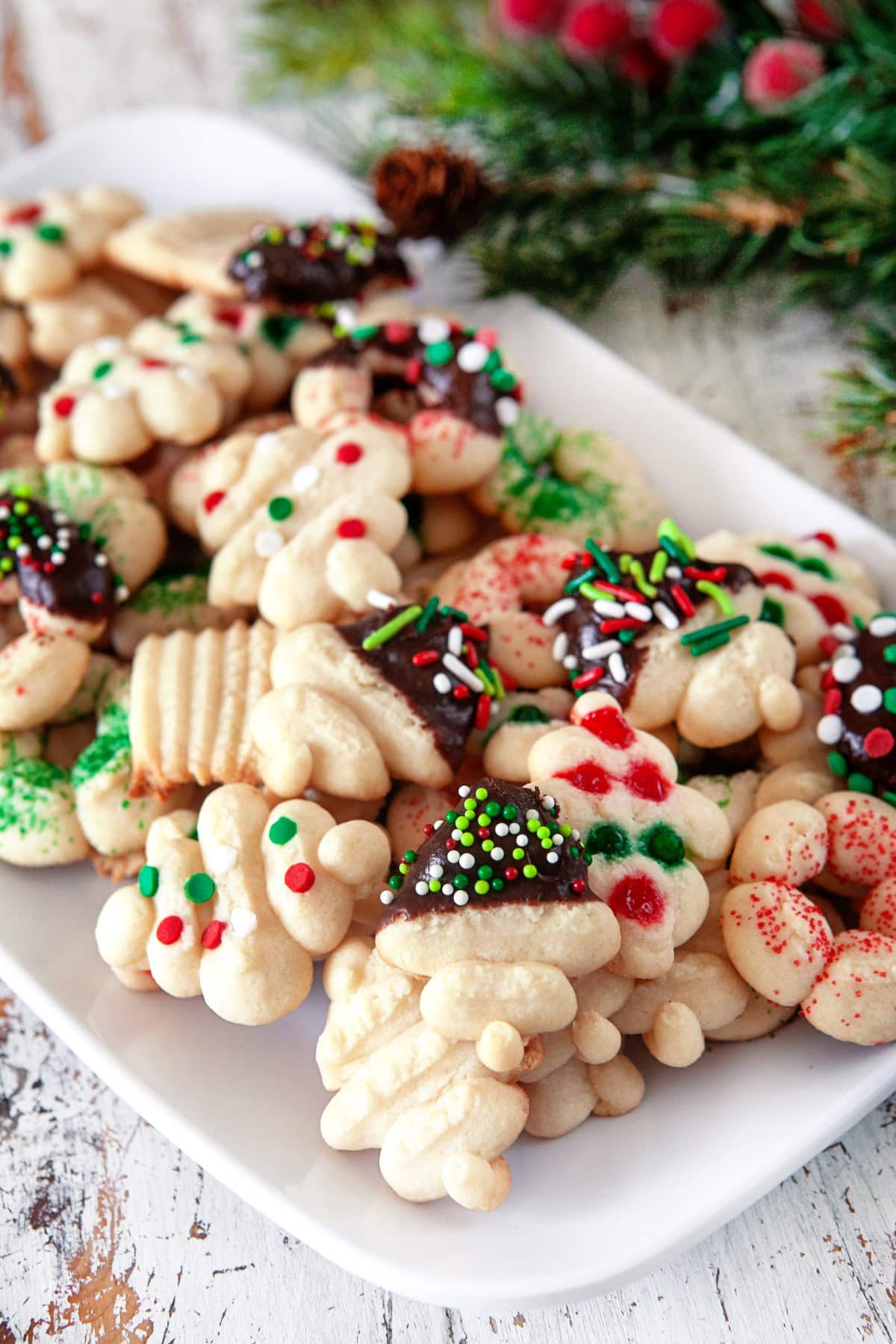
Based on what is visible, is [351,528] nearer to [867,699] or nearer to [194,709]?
[194,709]

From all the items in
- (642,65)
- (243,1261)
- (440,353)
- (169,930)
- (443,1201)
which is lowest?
(243,1261)

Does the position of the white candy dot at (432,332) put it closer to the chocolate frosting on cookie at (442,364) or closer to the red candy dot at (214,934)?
A: the chocolate frosting on cookie at (442,364)

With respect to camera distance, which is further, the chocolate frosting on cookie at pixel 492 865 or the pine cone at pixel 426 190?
the pine cone at pixel 426 190

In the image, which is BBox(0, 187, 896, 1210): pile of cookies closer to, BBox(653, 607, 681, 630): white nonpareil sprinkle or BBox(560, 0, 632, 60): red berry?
BBox(653, 607, 681, 630): white nonpareil sprinkle

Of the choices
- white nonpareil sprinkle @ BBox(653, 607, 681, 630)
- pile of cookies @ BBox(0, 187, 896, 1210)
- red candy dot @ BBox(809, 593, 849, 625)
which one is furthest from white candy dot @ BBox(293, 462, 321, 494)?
red candy dot @ BBox(809, 593, 849, 625)

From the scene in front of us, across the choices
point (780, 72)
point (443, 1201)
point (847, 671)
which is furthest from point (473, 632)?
point (780, 72)

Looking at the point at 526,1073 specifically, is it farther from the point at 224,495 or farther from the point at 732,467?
the point at 732,467

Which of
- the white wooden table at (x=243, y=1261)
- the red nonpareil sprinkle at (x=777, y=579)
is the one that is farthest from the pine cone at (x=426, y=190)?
the white wooden table at (x=243, y=1261)
